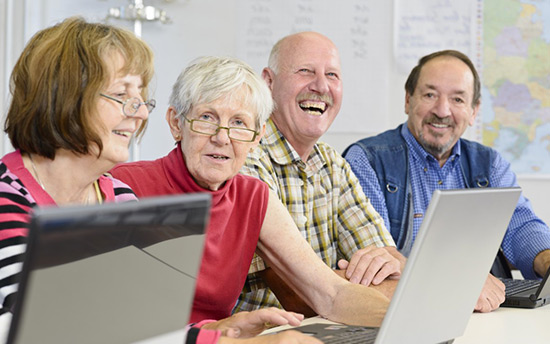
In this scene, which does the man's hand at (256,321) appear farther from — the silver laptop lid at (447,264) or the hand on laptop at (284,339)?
the silver laptop lid at (447,264)

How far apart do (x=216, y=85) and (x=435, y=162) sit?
4.33ft

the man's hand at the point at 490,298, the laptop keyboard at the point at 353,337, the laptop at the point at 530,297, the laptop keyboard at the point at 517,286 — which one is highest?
the laptop keyboard at the point at 353,337

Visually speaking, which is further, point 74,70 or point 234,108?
point 234,108

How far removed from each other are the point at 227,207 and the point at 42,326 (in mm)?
1084

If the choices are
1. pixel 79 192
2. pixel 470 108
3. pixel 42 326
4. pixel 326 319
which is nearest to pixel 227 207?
pixel 326 319

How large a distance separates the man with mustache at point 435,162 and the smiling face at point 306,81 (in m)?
0.30

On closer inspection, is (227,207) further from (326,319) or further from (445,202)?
(445,202)

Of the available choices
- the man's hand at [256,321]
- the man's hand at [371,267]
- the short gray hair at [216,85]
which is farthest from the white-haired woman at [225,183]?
the man's hand at [256,321]

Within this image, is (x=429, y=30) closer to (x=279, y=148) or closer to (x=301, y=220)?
(x=279, y=148)

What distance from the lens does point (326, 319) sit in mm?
1572

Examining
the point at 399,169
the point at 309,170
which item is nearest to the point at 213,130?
the point at 309,170

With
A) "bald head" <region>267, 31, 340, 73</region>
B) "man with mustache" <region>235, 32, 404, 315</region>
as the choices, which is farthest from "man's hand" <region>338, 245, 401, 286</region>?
"bald head" <region>267, 31, 340, 73</region>

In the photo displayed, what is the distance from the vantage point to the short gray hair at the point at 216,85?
5.51ft

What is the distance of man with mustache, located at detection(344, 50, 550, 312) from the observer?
2520 millimetres
